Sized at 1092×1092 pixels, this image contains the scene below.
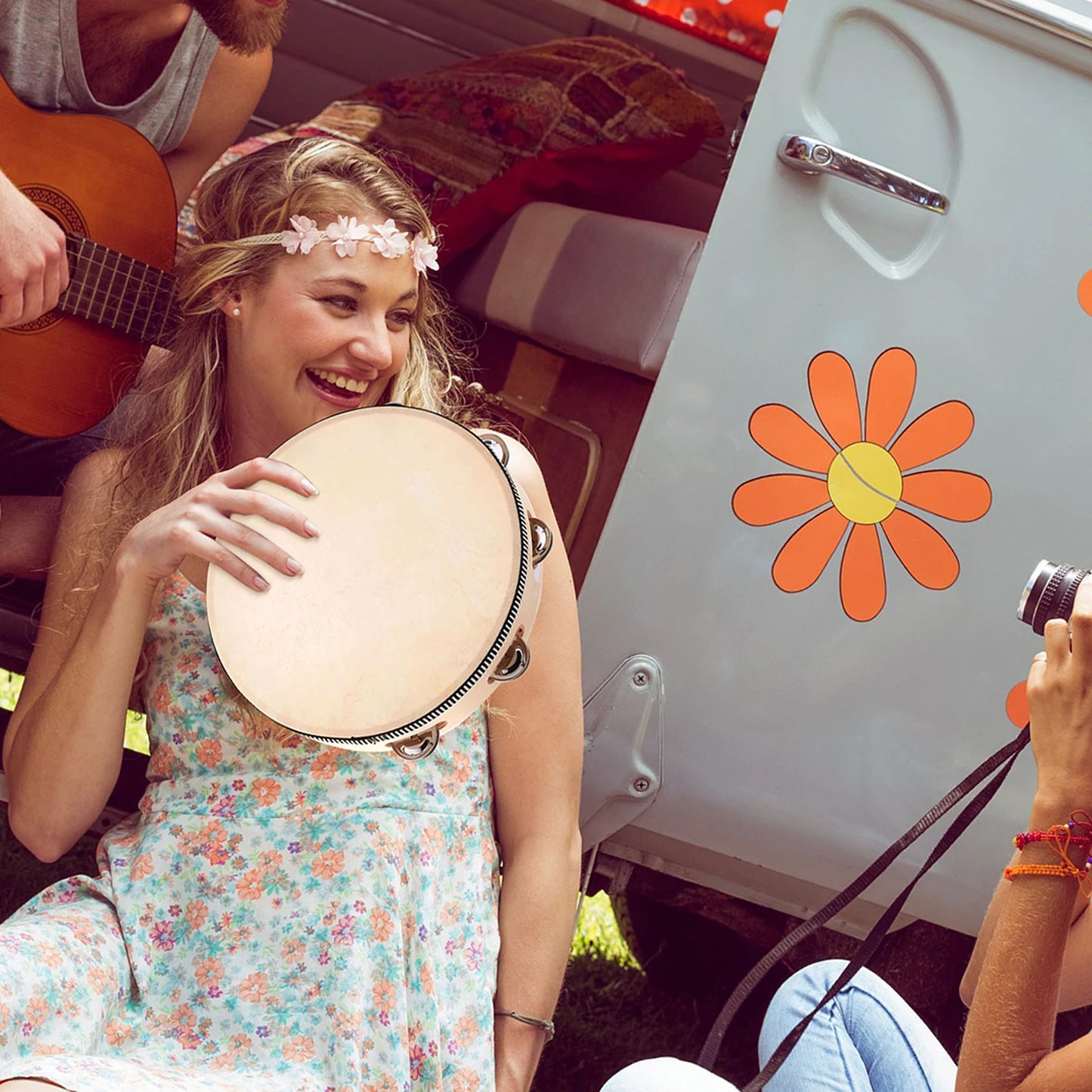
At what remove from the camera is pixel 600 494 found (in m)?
2.32

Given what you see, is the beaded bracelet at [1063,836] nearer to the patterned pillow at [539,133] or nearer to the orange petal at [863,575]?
the orange petal at [863,575]

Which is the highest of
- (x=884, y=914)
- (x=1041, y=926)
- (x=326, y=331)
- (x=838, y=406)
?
(x=838, y=406)

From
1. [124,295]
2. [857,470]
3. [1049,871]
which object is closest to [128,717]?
[124,295]

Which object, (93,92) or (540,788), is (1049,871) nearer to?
(540,788)

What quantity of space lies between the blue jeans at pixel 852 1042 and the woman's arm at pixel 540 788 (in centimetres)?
34

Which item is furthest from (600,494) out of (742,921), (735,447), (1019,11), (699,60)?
(699,60)

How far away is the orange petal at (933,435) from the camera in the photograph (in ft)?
6.17

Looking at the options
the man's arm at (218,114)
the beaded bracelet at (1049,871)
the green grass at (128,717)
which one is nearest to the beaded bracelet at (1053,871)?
the beaded bracelet at (1049,871)

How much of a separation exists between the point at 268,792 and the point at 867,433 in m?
0.94

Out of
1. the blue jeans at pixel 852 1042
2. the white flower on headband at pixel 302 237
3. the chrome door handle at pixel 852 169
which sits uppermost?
the chrome door handle at pixel 852 169

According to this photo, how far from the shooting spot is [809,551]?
191 cm

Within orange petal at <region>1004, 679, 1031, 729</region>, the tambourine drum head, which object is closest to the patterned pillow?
the tambourine drum head

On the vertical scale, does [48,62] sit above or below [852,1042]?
above

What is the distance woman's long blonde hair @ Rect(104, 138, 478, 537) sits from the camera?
70.6 inches
